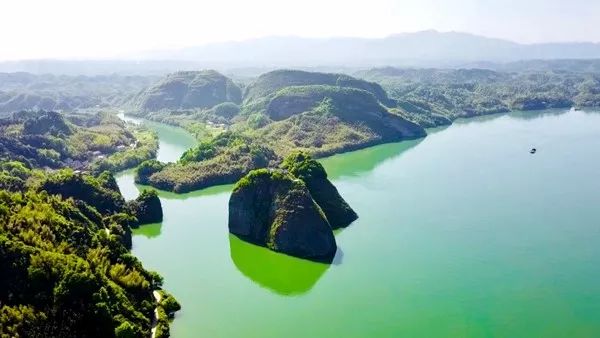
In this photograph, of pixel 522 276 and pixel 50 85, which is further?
pixel 50 85

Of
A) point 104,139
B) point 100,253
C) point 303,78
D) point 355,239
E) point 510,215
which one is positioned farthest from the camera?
point 303,78

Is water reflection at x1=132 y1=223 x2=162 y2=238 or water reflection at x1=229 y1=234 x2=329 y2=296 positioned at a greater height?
water reflection at x1=229 y1=234 x2=329 y2=296

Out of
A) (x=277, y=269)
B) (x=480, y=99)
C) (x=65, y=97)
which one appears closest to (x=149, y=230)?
(x=277, y=269)

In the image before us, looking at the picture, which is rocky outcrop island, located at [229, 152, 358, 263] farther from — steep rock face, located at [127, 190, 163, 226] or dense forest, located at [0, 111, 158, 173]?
dense forest, located at [0, 111, 158, 173]

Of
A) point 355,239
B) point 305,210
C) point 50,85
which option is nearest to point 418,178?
point 355,239

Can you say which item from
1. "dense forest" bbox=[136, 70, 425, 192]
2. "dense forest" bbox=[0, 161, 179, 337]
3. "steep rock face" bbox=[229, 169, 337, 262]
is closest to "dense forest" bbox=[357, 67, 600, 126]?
"dense forest" bbox=[136, 70, 425, 192]

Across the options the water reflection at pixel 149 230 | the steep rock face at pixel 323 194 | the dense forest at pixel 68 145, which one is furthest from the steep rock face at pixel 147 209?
the dense forest at pixel 68 145

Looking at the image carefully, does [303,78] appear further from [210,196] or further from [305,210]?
[305,210]
